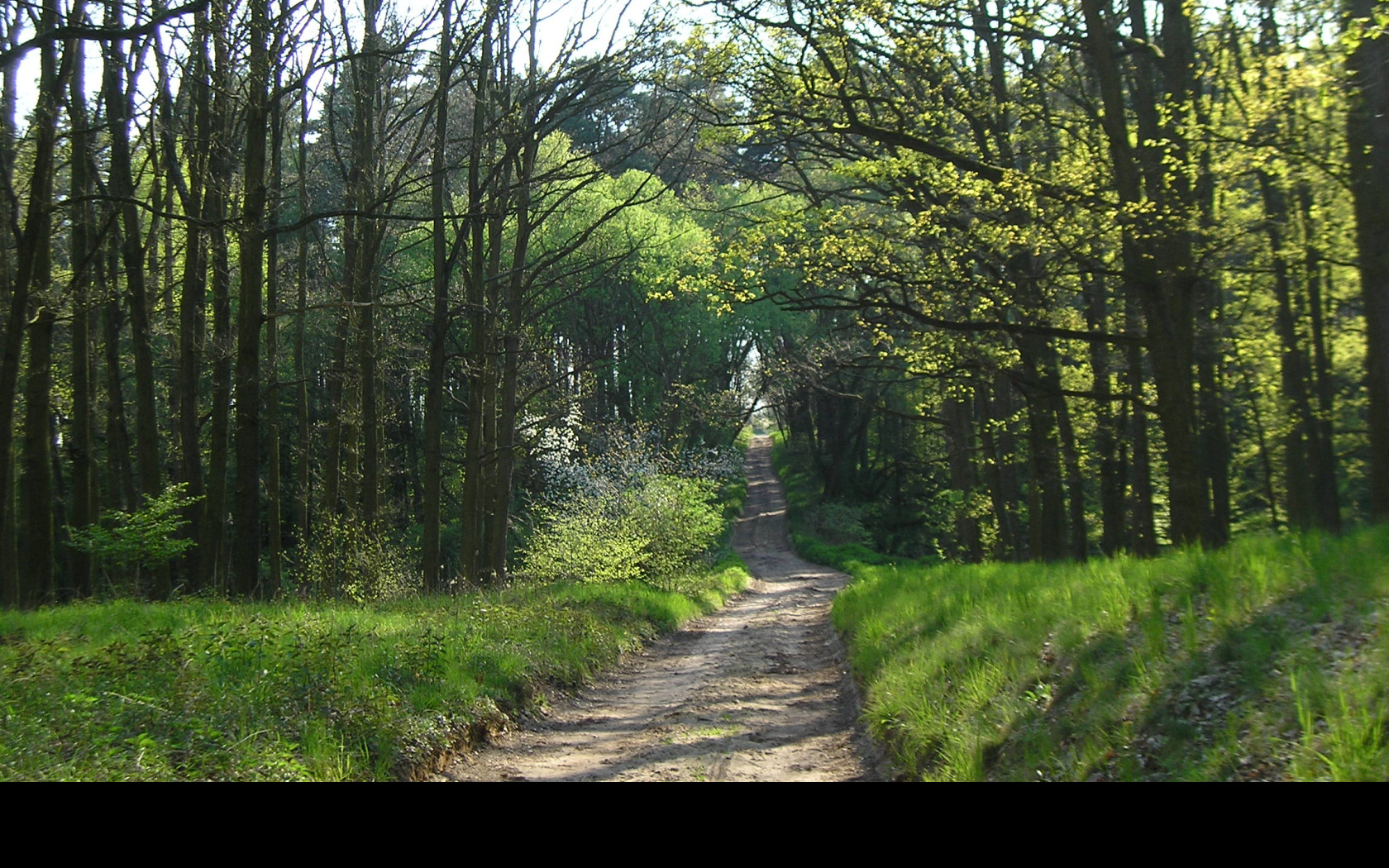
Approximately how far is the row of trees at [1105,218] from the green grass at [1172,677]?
3383mm

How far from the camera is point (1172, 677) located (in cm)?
547

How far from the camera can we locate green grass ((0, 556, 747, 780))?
5.35 metres

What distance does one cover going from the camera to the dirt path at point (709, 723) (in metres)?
7.09

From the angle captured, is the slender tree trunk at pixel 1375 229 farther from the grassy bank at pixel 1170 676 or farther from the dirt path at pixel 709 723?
the dirt path at pixel 709 723

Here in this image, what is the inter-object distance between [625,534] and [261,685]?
45.8 feet

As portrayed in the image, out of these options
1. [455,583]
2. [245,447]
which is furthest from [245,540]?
[455,583]

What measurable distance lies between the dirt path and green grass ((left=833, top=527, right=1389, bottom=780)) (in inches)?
23.0

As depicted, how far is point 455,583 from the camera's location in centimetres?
1659

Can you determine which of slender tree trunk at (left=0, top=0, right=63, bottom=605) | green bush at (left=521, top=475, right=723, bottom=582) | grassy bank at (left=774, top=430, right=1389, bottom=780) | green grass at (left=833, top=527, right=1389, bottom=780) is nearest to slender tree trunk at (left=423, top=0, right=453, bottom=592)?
green bush at (left=521, top=475, right=723, bottom=582)

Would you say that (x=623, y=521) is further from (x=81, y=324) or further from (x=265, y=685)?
(x=265, y=685)

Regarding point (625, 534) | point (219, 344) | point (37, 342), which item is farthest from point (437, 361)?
point (625, 534)

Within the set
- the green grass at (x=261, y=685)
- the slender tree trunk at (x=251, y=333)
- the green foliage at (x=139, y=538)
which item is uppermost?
the slender tree trunk at (x=251, y=333)

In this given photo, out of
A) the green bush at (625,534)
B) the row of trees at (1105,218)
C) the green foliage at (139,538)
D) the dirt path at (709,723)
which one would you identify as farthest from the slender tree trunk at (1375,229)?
the green bush at (625,534)
